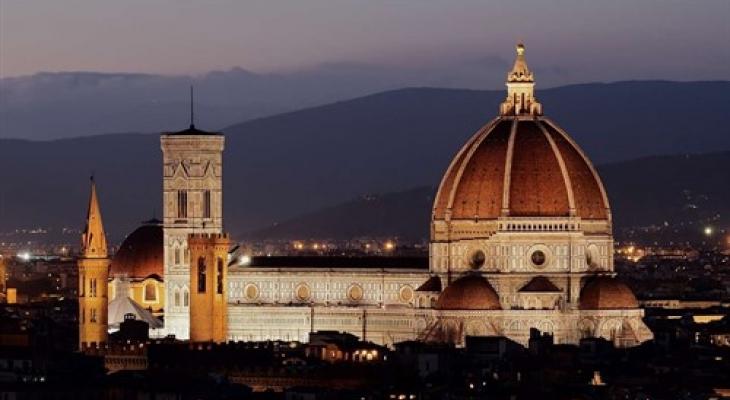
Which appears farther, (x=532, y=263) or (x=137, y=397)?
(x=532, y=263)

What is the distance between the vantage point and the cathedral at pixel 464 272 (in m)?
152

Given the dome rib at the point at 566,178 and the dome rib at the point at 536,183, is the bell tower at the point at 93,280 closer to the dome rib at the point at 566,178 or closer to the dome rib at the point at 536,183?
the dome rib at the point at 536,183

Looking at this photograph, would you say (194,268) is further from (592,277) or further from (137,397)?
(137,397)

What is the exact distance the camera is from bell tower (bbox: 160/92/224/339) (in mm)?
162500

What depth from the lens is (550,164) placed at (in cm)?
15350

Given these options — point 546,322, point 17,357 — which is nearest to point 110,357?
point 17,357

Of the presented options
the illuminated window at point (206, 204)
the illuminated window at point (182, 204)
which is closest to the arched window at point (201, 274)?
the illuminated window at point (206, 204)

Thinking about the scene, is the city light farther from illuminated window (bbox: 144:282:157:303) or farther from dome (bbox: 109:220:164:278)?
illuminated window (bbox: 144:282:157:303)

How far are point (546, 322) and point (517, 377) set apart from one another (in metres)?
24.6

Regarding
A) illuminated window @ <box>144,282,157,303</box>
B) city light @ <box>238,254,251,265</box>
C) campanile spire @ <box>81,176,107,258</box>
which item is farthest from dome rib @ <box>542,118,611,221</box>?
illuminated window @ <box>144,282,157,303</box>

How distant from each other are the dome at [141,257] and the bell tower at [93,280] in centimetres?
1421

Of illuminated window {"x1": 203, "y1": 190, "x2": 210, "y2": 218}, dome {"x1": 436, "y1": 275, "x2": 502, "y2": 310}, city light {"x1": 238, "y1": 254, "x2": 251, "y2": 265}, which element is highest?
illuminated window {"x1": 203, "y1": 190, "x2": 210, "y2": 218}

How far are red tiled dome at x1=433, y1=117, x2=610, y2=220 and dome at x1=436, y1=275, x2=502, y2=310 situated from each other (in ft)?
12.9

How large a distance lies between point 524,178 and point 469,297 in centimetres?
613
